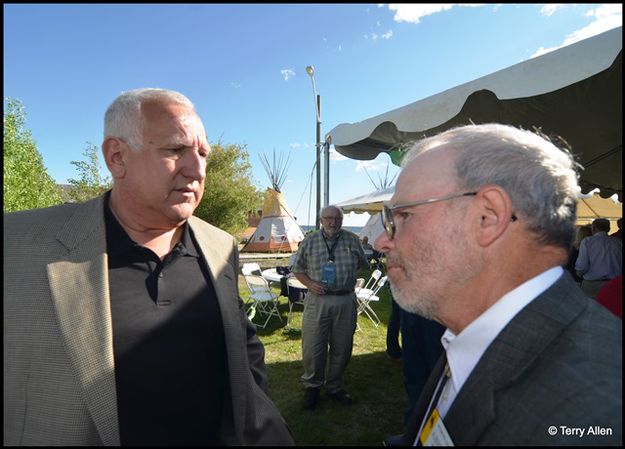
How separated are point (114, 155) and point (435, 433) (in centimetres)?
183

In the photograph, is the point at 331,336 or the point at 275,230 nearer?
the point at 331,336

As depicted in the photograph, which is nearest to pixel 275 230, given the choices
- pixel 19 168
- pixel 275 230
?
pixel 275 230

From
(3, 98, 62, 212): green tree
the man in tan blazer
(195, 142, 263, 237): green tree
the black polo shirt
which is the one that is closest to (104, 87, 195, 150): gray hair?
the man in tan blazer

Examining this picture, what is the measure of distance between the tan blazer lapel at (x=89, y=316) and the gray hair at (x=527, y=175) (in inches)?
58.3

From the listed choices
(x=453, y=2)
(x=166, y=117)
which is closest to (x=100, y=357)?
(x=166, y=117)

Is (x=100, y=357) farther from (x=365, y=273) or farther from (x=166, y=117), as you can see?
(x=365, y=273)

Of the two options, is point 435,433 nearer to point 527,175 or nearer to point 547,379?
point 547,379

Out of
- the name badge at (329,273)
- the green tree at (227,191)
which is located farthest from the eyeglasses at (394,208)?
the green tree at (227,191)

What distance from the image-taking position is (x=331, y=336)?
176 inches

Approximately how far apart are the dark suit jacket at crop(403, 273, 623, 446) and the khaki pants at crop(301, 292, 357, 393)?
3.38m

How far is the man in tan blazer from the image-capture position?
1.16 meters

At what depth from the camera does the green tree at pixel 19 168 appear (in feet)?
19.4

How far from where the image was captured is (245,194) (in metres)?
23.0

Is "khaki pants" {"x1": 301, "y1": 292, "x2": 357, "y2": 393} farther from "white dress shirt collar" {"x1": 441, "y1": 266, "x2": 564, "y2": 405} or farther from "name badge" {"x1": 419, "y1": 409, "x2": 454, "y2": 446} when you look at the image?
"white dress shirt collar" {"x1": 441, "y1": 266, "x2": 564, "y2": 405}
